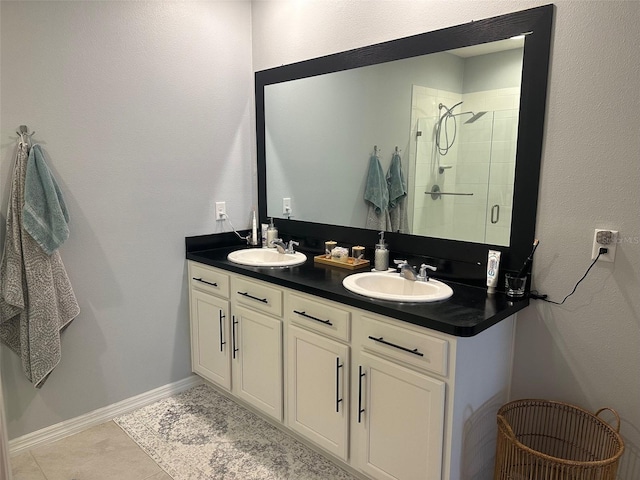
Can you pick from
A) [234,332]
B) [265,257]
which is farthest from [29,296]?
[265,257]

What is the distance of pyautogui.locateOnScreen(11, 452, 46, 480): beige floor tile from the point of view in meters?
2.09

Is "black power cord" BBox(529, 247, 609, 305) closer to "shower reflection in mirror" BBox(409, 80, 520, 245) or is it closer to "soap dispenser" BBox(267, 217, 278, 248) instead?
"shower reflection in mirror" BBox(409, 80, 520, 245)

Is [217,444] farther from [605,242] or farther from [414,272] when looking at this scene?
[605,242]

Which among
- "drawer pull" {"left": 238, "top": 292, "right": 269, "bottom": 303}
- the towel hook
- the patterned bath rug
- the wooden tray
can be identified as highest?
the towel hook

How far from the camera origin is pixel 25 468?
2.15m

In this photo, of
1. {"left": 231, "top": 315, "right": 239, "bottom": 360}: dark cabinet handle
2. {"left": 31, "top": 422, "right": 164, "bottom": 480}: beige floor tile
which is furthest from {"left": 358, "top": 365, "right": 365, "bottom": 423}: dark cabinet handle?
{"left": 31, "top": 422, "right": 164, "bottom": 480}: beige floor tile

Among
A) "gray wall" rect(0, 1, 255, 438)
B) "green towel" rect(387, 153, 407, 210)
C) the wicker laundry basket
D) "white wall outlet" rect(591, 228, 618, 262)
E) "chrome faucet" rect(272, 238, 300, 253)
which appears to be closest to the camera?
the wicker laundry basket

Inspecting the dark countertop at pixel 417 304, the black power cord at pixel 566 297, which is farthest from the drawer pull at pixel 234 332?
the black power cord at pixel 566 297

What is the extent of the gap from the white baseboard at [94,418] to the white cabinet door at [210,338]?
148mm

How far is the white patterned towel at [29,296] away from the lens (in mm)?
2053

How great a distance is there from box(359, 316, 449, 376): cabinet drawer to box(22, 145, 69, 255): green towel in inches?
55.0

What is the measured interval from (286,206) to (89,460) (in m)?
1.65

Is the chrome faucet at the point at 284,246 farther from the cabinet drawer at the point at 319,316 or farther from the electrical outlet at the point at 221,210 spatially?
the cabinet drawer at the point at 319,316

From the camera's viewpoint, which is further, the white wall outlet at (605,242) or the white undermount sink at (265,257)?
the white undermount sink at (265,257)
